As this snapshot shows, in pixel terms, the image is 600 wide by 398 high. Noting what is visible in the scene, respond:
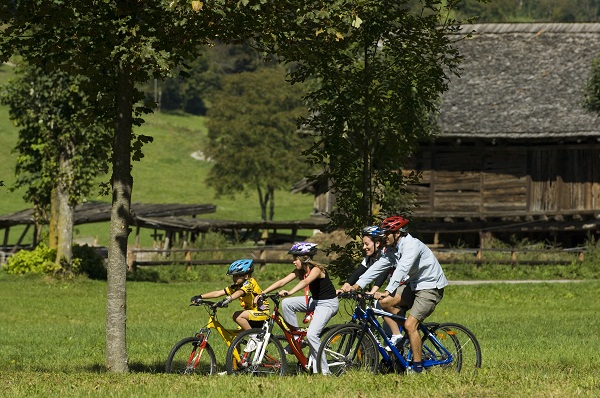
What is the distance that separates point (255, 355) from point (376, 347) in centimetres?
133

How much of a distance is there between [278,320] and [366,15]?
4092mm

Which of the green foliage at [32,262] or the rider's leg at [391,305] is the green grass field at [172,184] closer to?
the green foliage at [32,262]

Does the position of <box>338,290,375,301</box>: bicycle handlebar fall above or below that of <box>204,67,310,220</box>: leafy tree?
below

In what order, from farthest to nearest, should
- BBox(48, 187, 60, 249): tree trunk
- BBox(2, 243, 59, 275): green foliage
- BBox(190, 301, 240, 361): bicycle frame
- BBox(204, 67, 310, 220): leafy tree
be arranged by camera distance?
BBox(204, 67, 310, 220): leafy tree < BBox(48, 187, 60, 249): tree trunk < BBox(2, 243, 59, 275): green foliage < BBox(190, 301, 240, 361): bicycle frame

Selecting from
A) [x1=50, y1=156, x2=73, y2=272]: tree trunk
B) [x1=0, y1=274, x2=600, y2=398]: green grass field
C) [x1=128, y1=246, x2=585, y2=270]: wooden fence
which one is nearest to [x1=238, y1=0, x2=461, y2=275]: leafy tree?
[x1=0, y1=274, x2=600, y2=398]: green grass field

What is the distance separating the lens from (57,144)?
33812mm

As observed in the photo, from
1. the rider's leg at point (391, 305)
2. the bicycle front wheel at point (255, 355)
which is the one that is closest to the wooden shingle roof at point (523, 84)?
the rider's leg at point (391, 305)

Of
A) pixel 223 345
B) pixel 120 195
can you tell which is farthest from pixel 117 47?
pixel 223 345

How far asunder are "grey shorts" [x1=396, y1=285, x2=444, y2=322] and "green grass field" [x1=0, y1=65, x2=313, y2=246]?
58884 millimetres

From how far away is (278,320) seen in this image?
509 inches

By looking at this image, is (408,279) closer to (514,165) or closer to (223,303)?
(223,303)

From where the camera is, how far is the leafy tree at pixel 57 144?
3303 cm

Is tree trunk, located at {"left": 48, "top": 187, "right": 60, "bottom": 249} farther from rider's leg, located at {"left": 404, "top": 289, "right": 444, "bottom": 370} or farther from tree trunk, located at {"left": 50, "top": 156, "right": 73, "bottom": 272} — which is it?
rider's leg, located at {"left": 404, "top": 289, "right": 444, "bottom": 370}

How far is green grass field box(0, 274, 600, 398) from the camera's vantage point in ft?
35.9
